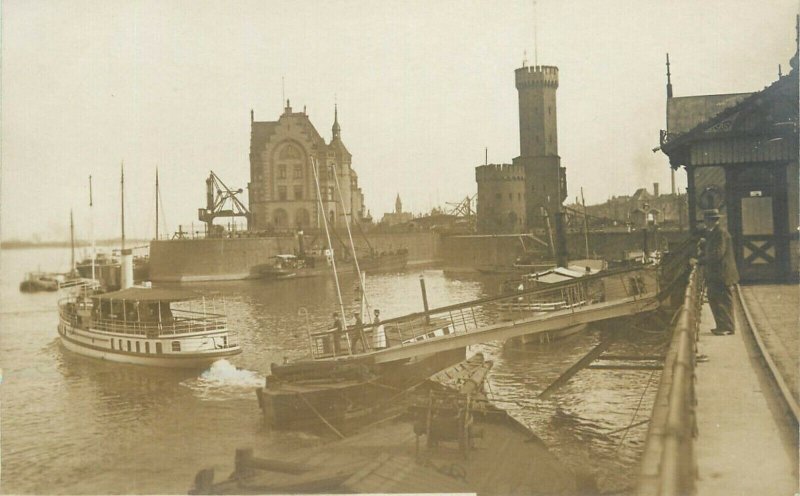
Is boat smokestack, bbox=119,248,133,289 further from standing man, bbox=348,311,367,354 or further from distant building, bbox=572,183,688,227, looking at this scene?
distant building, bbox=572,183,688,227

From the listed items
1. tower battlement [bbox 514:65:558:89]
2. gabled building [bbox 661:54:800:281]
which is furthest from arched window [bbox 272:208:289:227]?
gabled building [bbox 661:54:800:281]

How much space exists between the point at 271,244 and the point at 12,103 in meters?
44.5

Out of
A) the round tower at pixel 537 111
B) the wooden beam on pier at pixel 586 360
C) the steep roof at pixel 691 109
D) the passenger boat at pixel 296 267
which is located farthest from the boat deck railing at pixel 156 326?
the round tower at pixel 537 111

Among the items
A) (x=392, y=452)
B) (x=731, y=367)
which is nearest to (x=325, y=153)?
(x=392, y=452)

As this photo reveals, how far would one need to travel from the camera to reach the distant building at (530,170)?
59.1m

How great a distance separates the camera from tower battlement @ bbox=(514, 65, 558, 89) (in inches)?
2519

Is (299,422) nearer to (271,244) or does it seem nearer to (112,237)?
(112,237)

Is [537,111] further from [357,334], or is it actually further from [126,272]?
[357,334]

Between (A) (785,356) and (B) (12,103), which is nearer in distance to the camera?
(A) (785,356)

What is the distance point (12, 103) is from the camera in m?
12.0

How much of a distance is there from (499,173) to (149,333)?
4357 cm

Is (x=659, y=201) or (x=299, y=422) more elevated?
(x=659, y=201)

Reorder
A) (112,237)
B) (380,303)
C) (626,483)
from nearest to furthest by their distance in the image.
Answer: (626,483)
(112,237)
(380,303)

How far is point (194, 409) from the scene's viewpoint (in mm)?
17062
